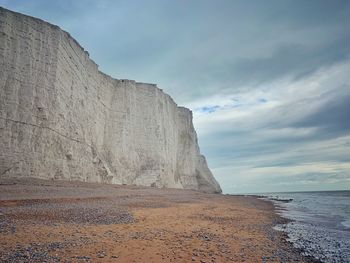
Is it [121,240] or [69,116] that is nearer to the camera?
[121,240]

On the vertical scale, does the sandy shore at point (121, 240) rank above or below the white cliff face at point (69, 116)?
below

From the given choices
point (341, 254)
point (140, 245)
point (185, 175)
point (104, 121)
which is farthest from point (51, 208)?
point (185, 175)

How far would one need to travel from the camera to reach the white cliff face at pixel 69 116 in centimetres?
1864

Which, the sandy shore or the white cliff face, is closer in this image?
the sandy shore

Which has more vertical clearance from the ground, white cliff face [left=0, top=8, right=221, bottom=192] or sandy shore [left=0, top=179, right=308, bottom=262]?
white cliff face [left=0, top=8, right=221, bottom=192]

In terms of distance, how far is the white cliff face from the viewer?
18.6m

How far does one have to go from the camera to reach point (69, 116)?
23266 mm

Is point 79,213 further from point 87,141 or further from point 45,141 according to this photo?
point 87,141

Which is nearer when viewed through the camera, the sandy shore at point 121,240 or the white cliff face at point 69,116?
the sandy shore at point 121,240

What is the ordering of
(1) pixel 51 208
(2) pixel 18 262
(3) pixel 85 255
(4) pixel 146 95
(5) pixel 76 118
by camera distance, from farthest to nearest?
(4) pixel 146 95 → (5) pixel 76 118 → (1) pixel 51 208 → (3) pixel 85 255 → (2) pixel 18 262

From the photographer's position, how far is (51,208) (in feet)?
32.4

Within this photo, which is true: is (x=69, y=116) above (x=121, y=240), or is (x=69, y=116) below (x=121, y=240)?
above

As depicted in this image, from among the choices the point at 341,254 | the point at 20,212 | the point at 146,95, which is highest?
the point at 146,95

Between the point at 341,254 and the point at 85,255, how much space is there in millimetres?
6355
